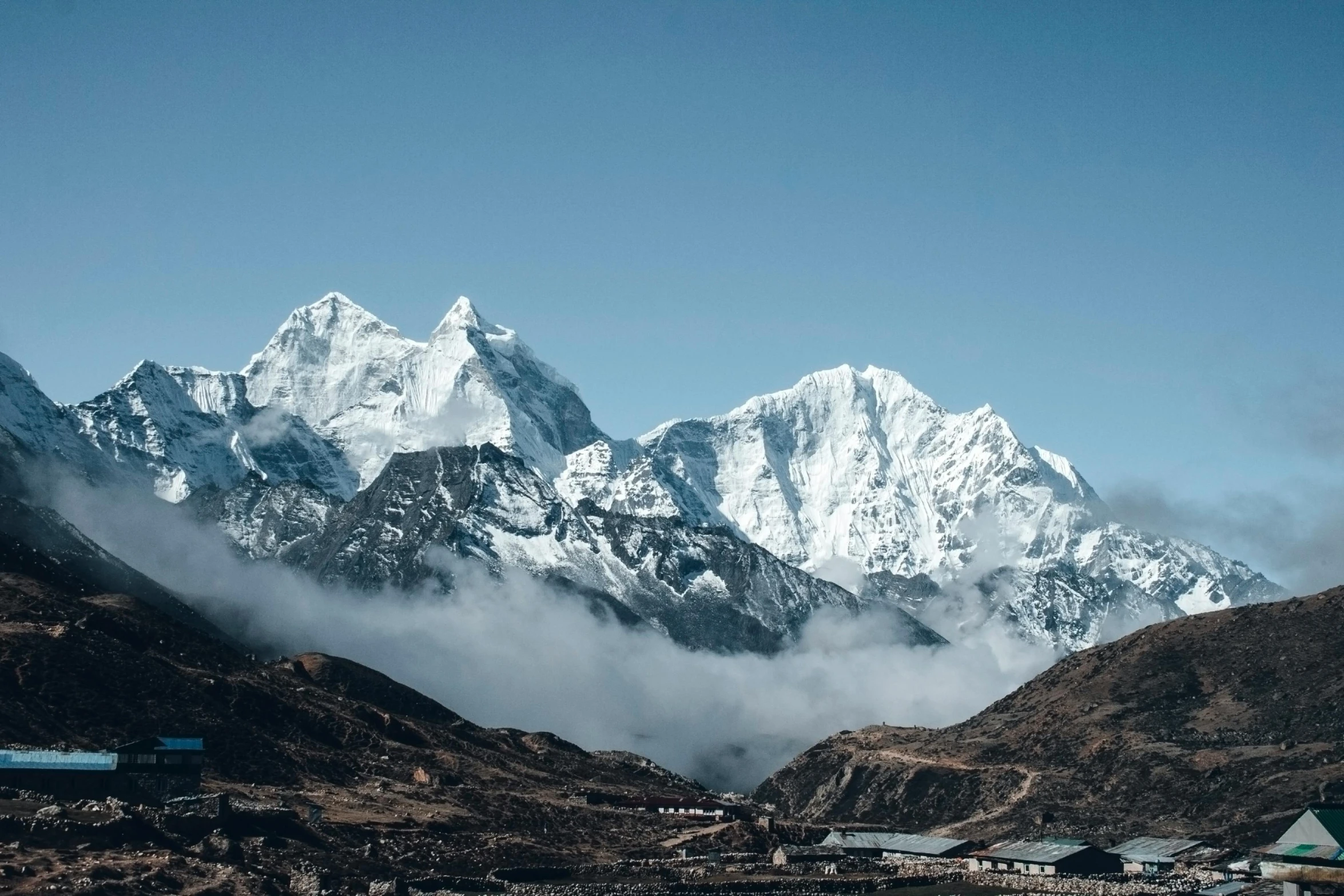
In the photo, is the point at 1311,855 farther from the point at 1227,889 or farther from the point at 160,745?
the point at 160,745

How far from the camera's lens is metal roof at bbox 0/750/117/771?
166625 millimetres

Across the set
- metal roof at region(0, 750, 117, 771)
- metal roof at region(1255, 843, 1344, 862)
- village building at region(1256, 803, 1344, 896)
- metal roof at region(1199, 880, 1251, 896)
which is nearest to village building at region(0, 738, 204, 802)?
metal roof at region(0, 750, 117, 771)

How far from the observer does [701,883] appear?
182 meters

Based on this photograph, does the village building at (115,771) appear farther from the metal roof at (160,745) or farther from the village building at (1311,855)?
the village building at (1311,855)

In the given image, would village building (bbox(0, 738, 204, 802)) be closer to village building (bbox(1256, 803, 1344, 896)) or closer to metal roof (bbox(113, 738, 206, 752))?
metal roof (bbox(113, 738, 206, 752))

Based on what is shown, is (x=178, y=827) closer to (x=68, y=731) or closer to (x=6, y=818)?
(x=6, y=818)

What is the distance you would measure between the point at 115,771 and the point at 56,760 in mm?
6234

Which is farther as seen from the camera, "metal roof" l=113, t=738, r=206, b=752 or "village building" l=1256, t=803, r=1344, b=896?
"metal roof" l=113, t=738, r=206, b=752

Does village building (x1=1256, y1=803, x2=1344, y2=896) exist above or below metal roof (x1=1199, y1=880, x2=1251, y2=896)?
above

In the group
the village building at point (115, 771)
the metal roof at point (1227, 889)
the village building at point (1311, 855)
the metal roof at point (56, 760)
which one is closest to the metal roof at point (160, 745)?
the village building at point (115, 771)

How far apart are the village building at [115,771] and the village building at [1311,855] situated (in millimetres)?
107319

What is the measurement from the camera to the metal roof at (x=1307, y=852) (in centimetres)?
16562

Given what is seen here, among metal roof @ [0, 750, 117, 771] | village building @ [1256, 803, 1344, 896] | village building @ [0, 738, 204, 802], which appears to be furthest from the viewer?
metal roof @ [0, 750, 117, 771]

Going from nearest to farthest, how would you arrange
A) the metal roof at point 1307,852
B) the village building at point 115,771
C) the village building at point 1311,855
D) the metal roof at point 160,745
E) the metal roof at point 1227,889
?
the village building at point 1311,855, the metal roof at point 1307,852, the village building at point 115,771, the metal roof at point 1227,889, the metal roof at point 160,745
